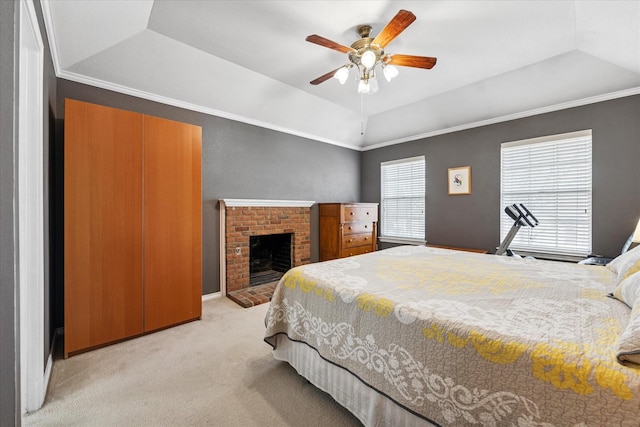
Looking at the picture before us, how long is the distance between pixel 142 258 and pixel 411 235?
4.20m

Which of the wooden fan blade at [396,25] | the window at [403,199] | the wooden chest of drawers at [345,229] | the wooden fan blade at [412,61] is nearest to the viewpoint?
the wooden fan blade at [396,25]

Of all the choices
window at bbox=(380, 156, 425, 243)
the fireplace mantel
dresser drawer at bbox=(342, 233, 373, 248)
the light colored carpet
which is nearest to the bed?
the light colored carpet

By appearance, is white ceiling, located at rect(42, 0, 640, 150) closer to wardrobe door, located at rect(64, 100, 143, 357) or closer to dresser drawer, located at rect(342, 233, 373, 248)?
wardrobe door, located at rect(64, 100, 143, 357)

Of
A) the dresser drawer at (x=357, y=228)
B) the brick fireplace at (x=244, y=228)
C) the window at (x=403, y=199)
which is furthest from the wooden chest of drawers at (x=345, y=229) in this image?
the brick fireplace at (x=244, y=228)

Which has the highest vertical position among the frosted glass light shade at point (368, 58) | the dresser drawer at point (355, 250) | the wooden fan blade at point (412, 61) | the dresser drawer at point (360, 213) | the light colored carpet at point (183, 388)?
the wooden fan blade at point (412, 61)

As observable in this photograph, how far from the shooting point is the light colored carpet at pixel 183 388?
61.6 inches

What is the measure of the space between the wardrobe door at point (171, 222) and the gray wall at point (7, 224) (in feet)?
5.41

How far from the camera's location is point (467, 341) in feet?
3.47

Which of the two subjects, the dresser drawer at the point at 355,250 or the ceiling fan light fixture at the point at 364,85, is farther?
the dresser drawer at the point at 355,250

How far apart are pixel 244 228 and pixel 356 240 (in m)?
2.03

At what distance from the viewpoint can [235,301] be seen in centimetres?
352

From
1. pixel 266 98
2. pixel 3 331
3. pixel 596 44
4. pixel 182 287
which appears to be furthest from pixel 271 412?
pixel 596 44

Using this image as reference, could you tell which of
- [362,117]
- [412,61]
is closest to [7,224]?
[412,61]

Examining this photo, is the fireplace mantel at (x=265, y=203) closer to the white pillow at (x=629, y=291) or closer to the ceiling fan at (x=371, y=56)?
the ceiling fan at (x=371, y=56)
